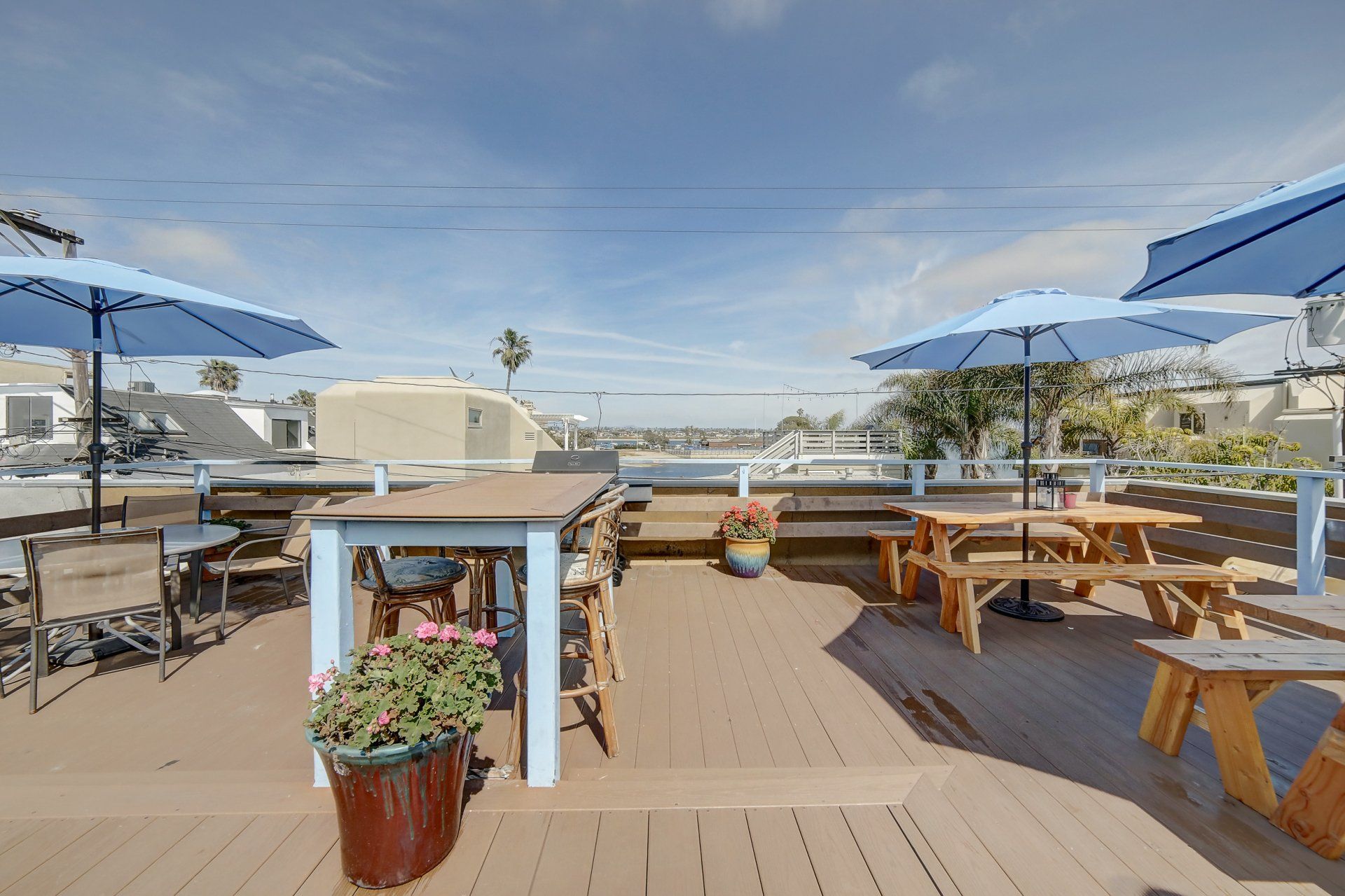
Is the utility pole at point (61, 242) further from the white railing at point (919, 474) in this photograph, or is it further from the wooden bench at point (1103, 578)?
the wooden bench at point (1103, 578)

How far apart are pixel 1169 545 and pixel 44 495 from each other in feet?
31.5

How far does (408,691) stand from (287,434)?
27118 mm

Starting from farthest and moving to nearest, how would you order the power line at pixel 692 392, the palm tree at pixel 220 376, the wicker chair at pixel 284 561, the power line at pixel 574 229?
the palm tree at pixel 220 376 < the power line at pixel 574 229 < the power line at pixel 692 392 < the wicker chair at pixel 284 561

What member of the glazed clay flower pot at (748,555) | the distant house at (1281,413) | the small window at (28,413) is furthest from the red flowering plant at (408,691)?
the small window at (28,413)

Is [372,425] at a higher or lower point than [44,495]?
higher

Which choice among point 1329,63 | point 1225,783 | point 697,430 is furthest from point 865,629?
point 1329,63

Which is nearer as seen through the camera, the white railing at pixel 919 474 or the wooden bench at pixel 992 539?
the white railing at pixel 919 474

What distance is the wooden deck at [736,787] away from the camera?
126 centimetres

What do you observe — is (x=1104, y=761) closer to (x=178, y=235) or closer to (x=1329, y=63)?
(x=1329, y=63)

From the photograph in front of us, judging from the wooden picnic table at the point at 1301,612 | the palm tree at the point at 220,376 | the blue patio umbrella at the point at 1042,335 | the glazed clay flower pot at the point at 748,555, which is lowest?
the glazed clay flower pot at the point at 748,555

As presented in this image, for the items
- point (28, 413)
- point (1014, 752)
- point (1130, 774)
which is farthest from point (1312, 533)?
point (28, 413)

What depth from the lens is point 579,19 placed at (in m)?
6.86

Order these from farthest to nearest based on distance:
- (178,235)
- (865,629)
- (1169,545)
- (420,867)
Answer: (178,235) → (1169,545) → (865,629) → (420,867)

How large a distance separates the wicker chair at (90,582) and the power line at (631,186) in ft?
33.5
